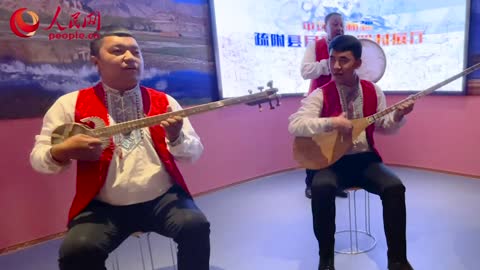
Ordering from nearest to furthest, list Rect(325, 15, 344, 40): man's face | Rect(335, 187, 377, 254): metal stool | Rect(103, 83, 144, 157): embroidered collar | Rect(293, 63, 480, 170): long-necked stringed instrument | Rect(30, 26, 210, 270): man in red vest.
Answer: Rect(30, 26, 210, 270): man in red vest
Rect(103, 83, 144, 157): embroidered collar
Rect(293, 63, 480, 170): long-necked stringed instrument
Rect(335, 187, 377, 254): metal stool
Rect(325, 15, 344, 40): man's face

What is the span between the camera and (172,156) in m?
1.59

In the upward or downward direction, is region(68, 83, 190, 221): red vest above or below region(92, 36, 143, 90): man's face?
below

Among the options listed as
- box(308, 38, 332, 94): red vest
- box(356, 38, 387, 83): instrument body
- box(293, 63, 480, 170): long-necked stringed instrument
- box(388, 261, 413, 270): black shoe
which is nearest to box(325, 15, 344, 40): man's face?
box(308, 38, 332, 94): red vest

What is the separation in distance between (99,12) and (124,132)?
1.39 m

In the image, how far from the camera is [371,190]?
1.80 m

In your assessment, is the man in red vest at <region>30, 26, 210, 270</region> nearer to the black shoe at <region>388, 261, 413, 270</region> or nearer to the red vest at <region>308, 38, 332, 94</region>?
the black shoe at <region>388, 261, 413, 270</region>

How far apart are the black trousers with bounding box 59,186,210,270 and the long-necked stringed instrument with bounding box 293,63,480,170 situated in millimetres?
684

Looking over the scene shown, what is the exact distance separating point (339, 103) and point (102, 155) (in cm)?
116

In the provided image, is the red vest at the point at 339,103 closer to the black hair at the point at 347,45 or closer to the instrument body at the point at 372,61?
the black hair at the point at 347,45

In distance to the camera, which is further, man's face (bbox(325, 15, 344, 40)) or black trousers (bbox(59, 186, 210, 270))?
man's face (bbox(325, 15, 344, 40))

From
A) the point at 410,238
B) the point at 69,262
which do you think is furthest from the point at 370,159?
the point at 69,262

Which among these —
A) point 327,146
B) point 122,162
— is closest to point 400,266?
point 327,146

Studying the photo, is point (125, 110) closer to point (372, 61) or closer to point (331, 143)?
point (331, 143)

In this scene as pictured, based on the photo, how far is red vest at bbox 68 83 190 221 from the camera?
4.84 ft
